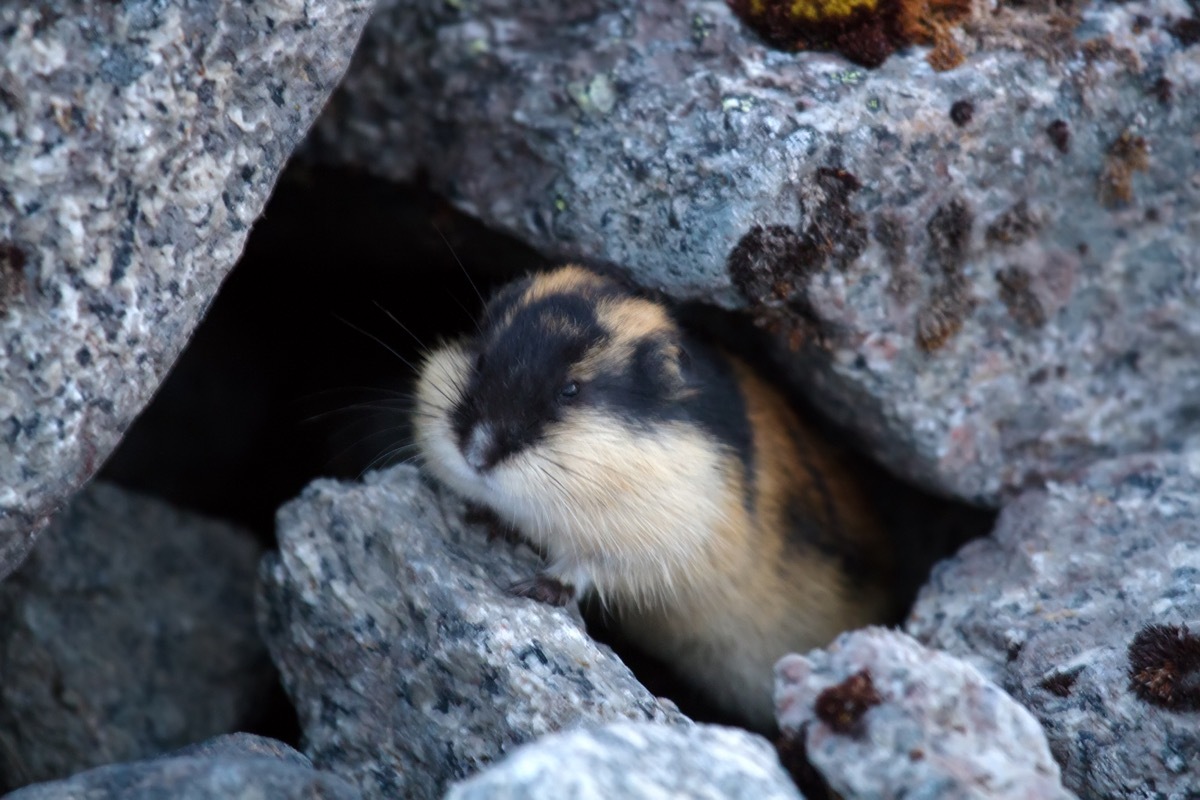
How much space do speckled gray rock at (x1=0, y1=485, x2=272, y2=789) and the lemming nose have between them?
2.48 m

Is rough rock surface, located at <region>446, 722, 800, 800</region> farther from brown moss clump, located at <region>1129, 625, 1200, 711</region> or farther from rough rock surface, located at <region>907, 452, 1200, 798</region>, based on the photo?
brown moss clump, located at <region>1129, 625, 1200, 711</region>

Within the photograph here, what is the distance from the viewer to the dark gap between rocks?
7.38 metres

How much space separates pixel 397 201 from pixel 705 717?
145 inches

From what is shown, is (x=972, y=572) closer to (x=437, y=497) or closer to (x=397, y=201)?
(x=437, y=497)

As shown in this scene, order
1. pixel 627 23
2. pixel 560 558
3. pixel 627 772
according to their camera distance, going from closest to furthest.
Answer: pixel 627 772, pixel 560 558, pixel 627 23

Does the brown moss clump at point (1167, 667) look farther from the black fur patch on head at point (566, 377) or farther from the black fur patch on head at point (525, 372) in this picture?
the black fur patch on head at point (525, 372)

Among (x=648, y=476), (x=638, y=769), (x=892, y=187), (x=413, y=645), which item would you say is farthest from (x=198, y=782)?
(x=892, y=187)

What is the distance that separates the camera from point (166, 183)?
4637 millimetres

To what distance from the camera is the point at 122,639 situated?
665 centimetres

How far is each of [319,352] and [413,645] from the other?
9.95ft

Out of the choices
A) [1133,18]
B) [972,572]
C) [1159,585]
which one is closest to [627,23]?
[1133,18]

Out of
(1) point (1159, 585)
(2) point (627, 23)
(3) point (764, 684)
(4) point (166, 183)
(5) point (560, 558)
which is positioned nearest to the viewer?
(4) point (166, 183)

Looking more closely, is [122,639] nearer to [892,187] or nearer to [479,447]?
[479,447]

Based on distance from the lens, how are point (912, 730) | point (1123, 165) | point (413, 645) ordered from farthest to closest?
point (1123, 165)
point (413, 645)
point (912, 730)
